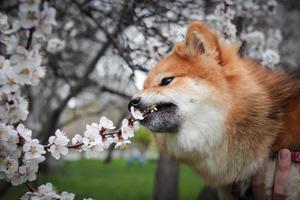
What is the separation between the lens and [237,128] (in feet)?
11.0

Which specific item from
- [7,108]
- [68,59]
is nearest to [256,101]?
[7,108]

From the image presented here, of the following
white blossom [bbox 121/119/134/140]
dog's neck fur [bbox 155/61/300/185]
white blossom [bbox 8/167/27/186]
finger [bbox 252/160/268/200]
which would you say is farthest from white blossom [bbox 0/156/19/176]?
finger [bbox 252/160/268/200]

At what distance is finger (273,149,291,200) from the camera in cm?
313

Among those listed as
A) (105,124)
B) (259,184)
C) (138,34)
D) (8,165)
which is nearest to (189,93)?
(259,184)

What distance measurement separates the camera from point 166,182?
10.6m

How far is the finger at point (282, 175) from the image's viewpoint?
3135 mm

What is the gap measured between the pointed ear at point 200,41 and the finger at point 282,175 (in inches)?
35.1

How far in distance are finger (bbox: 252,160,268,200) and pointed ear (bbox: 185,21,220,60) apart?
35.2 inches

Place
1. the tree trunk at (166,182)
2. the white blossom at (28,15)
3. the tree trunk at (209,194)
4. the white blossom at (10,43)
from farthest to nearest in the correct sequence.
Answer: the tree trunk at (166,182) < the tree trunk at (209,194) < the white blossom at (10,43) < the white blossom at (28,15)

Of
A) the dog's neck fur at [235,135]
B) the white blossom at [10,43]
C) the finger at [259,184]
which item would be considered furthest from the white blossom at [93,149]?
the finger at [259,184]

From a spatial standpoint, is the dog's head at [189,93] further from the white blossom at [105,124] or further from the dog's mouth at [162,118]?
the white blossom at [105,124]

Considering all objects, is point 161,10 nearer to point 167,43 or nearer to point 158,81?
point 167,43

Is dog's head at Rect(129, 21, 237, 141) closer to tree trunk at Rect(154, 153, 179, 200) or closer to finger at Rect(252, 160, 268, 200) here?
finger at Rect(252, 160, 268, 200)

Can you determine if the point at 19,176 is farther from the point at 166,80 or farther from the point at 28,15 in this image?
the point at 166,80
